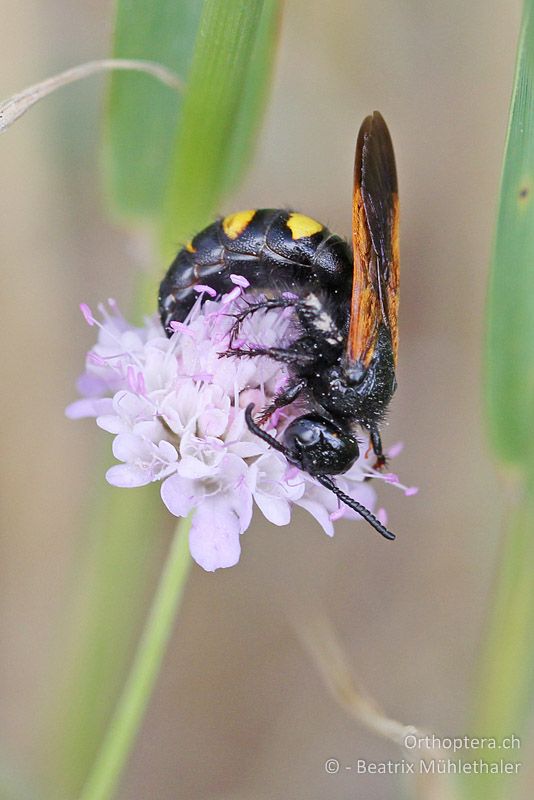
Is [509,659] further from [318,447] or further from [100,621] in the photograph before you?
[100,621]

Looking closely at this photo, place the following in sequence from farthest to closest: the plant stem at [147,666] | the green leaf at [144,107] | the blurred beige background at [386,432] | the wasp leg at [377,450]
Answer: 1. the blurred beige background at [386,432]
2. the green leaf at [144,107]
3. the wasp leg at [377,450]
4. the plant stem at [147,666]

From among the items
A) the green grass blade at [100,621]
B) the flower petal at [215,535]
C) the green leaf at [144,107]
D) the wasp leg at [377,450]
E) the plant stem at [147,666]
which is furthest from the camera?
the green grass blade at [100,621]

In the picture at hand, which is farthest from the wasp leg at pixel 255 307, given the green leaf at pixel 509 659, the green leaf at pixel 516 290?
the green leaf at pixel 509 659

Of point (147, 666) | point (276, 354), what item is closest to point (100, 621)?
point (147, 666)

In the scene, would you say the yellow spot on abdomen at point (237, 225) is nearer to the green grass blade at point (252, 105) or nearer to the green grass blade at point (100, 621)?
the green grass blade at point (252, 105)

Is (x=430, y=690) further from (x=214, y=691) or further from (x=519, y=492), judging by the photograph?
(x=519, y=492)

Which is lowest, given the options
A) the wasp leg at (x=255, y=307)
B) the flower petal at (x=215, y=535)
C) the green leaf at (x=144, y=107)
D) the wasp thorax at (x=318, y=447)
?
the flower petal at (x=215, y=535)

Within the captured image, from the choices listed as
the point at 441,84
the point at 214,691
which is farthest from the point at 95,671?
the point at 441,84

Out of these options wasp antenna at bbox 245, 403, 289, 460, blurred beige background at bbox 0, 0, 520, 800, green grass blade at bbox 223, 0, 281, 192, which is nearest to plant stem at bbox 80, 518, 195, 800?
wasp antenna at bbox 245, 403, 289, 460
